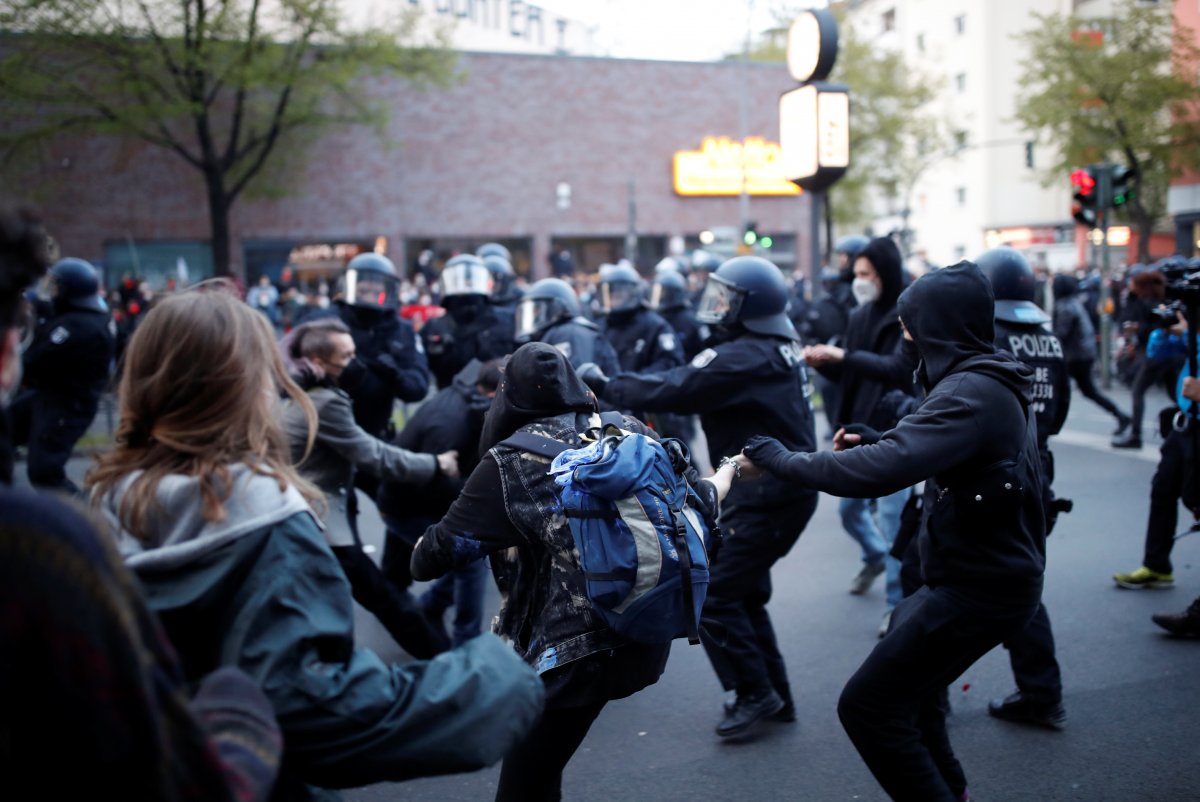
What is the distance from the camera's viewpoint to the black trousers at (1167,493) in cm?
598

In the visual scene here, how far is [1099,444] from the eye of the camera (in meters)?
12.0

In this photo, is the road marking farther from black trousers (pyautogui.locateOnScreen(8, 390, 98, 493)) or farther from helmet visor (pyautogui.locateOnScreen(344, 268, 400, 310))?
black trousers (pyautogui.locateOnScreen(8, 390, 98, 493))

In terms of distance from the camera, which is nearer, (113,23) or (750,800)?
(750,800)

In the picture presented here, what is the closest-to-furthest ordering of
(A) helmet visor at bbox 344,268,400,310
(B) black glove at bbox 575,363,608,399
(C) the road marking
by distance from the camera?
1. (B) black glove at bbox 575,363,608,399
2. (A) helmet visor at bbox 344,268,400,310
3. (C) the road marking

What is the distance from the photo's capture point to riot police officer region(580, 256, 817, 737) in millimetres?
4543

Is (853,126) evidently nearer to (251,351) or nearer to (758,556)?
(758,556)

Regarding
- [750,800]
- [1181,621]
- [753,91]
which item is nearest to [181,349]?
[750,800]

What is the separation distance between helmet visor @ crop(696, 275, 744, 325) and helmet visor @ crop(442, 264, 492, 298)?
3.14 metres

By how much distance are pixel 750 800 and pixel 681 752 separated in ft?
1.68

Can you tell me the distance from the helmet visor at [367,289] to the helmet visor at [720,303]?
7.47ft

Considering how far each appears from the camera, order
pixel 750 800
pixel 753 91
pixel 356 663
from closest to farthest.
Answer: pixel 356 663 → pixel 750 800 → pixel 753 91

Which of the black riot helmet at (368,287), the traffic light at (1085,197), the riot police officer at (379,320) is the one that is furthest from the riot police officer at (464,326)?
the traffic light at (1085,197)

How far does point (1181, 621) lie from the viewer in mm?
5562

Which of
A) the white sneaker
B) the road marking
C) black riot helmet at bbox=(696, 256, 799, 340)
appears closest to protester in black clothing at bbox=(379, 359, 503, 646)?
black riot helmet at bbox=(696, 256, 799, 340)
